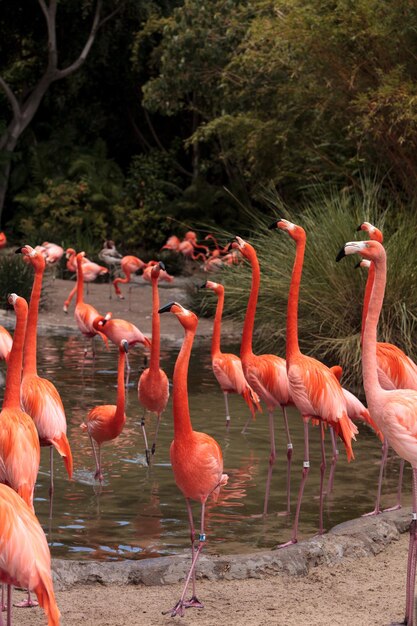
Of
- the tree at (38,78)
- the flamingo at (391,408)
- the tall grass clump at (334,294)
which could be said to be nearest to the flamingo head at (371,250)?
the flamingo at (391,408)

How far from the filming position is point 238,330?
41.2 ft

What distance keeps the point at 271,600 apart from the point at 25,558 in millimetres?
1496

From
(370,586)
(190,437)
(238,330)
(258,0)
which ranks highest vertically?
(258,0)

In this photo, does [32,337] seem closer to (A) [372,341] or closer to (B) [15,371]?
(B) [15,371]

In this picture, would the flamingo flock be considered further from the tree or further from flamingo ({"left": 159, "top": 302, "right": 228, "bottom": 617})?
the tree

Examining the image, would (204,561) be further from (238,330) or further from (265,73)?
(265,73)

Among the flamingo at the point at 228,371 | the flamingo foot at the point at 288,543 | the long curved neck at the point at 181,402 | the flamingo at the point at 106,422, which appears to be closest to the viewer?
the long curved neck at the point at 181,402

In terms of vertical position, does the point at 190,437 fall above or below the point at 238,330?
above

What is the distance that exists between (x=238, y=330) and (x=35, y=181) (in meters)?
12.2

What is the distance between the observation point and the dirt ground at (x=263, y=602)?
4309 mm

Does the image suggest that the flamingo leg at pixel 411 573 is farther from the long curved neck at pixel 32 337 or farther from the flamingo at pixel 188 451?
the long curved neck at pixel 32 337

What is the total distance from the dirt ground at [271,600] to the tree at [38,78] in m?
18.2

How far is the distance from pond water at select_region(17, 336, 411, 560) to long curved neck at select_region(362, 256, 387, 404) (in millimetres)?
1428

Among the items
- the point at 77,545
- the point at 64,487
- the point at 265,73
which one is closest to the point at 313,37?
the point at 265,73
